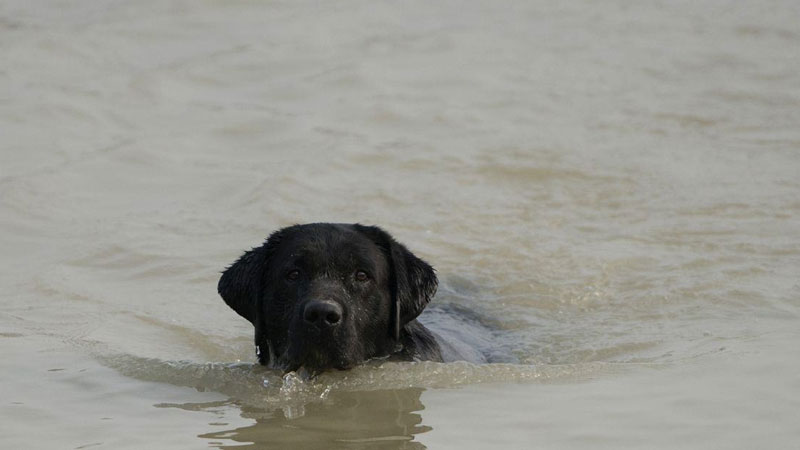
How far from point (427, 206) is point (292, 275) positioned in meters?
5.57

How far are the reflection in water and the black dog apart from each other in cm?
24

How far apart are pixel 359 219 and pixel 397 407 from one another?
17.6ft

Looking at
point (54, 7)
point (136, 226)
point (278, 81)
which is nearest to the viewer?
point (136, 226)

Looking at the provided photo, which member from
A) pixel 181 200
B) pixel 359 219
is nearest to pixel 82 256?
pixel 181 200

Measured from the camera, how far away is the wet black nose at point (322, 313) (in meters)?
6.36

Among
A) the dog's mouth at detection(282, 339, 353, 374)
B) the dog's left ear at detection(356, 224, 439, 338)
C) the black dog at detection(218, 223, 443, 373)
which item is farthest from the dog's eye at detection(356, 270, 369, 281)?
the dog's mouth at detection(282, 339, 353, 374)

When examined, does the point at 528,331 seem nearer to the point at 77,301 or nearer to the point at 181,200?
the point at 77,301

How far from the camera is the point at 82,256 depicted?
1056cm

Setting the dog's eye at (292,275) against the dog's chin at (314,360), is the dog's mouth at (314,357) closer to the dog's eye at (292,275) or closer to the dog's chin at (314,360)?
the dog's chin at (314,360)

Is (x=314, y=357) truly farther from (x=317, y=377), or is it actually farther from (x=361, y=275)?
(x=361, y=275)

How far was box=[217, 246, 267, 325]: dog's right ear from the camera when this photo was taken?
23.1 ft

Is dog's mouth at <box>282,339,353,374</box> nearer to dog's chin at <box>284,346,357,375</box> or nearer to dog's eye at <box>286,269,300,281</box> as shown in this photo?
dog's chin at <box>284,346,357,375</box>

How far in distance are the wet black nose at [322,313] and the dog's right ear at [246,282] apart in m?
0.70

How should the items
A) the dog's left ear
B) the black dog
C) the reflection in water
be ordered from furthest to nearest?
the dog's left ear
the black dog
the reflection in water
